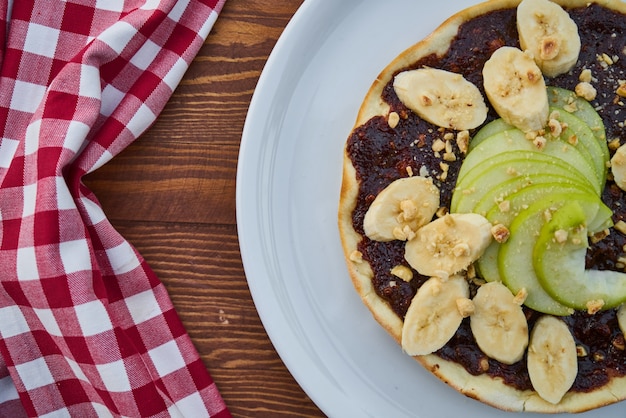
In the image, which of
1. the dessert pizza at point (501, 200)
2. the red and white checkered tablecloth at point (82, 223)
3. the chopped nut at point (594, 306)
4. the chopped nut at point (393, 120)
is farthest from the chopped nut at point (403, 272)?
the red and white checkered tablecloth at point (82, 223)

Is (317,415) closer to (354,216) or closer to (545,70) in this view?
(354,216)

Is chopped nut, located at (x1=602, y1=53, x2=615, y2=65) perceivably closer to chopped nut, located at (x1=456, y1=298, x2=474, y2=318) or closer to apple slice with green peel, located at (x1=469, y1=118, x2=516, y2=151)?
apple slice with green peel, located at (x1=469, y1=118, x2=516, y2=151)

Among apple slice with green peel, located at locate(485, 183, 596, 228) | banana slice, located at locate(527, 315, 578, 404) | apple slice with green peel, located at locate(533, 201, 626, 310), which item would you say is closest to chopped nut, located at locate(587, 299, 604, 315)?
apple slice with green peel, located at locate(533, 201, 626, 310)

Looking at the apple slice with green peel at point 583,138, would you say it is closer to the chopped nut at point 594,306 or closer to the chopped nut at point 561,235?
the chopped nut at point 561,235

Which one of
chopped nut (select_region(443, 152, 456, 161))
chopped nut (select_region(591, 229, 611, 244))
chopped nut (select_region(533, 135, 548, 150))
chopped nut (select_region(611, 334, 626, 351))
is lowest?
chopped nut (select_region(611, 334, 626, 351))

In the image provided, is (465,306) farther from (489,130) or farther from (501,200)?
(489,130)

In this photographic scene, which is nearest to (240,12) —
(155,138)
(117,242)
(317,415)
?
(155,138)
